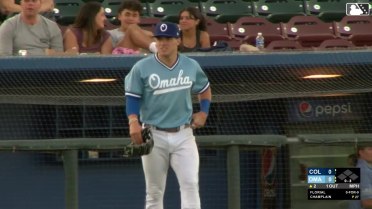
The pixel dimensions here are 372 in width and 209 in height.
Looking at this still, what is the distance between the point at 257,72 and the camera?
10242 mm

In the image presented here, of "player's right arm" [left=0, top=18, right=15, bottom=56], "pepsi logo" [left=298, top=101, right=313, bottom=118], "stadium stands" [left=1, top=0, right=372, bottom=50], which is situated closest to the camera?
"player's right arm" [left=0, top=18, right=15, bottom=56]

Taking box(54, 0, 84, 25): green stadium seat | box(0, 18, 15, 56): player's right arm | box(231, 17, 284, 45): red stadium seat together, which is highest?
box(54, 0, 84, 25): green stadium seat

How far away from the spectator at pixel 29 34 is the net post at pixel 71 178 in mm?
1646

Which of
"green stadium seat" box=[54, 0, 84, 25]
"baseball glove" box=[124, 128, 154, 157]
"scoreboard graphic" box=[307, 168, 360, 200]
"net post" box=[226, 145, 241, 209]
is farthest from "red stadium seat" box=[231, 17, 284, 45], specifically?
"baseball glove" box=[124, 128, 154, 157]

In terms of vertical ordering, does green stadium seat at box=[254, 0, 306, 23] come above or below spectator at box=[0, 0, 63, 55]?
above

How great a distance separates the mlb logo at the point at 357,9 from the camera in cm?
1400

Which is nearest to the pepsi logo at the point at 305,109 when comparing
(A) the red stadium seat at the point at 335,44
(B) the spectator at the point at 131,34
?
(A) the red stadium seat at the point at 335,44

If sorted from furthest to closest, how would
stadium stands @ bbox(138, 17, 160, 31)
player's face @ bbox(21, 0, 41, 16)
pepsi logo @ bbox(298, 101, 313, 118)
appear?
stadium stands @ bbox(138, 17, 160, 31) < pepsi logo @ bbox(298, 101, 313, 118) < player's face @ bbox(21, 0, 41, 16)

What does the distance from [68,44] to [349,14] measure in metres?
4.45

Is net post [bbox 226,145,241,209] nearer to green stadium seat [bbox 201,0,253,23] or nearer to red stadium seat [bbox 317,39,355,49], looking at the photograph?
red stadium seat [bbox 317,39,355,49]

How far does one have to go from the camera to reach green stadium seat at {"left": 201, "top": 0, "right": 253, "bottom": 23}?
45.8ft

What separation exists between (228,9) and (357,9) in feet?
4.76

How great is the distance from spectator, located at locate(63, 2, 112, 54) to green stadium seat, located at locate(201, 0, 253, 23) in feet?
11.1

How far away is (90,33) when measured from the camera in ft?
35.2
